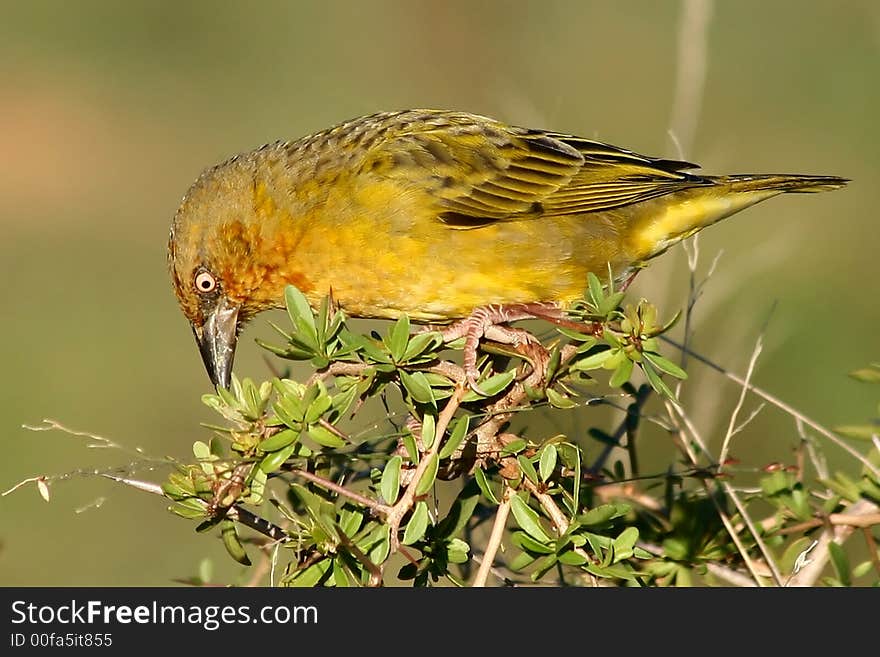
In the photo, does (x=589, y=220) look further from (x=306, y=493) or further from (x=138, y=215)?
(x=138, y=215)

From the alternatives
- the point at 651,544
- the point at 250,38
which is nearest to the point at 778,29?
the point at 250,38

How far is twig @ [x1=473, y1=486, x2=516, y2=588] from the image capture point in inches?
104

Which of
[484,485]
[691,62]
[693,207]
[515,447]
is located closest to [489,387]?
[515,447]

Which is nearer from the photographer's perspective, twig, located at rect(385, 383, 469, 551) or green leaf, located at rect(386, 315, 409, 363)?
twig, located at rect(385, 383, 469, 551)

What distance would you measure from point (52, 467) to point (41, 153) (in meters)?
5.68

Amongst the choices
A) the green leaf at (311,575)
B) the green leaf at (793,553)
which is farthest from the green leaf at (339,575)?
the green leaf at (793,553)

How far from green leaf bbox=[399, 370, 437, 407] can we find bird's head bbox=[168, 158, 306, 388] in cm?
165

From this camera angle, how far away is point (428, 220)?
4438 mm

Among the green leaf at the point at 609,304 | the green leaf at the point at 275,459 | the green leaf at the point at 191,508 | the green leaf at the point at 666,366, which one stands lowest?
the green leaf at the point at 191,508

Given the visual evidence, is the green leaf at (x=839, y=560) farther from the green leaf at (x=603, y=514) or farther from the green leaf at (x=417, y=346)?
the green leaf at (x=417, y=346)

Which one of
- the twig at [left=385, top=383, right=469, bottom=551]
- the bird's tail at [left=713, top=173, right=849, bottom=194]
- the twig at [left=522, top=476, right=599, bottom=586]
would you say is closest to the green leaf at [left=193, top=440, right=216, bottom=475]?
the twig at [left=385, top=383, right=469, bottom=551]

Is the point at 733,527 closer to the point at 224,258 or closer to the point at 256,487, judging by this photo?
the point at 256,487

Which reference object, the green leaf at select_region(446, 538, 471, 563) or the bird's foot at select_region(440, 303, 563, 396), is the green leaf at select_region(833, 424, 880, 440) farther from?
the green leaf at select_region(446, 538, 471, 563)

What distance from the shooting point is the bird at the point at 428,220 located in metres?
4.34
